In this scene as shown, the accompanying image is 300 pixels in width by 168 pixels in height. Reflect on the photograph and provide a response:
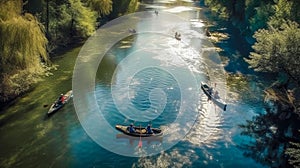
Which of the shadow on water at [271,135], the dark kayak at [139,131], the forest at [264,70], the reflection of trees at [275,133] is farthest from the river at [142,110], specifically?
the forest at [264,70]

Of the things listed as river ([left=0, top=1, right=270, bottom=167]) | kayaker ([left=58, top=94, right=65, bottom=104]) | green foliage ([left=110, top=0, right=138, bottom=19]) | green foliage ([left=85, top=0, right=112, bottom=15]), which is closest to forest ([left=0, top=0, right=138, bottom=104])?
river ([left=0, top=1, right=270, bottom=167])

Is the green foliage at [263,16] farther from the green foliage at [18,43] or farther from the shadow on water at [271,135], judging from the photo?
the green foliage at [18,43]

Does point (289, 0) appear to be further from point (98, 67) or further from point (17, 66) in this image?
point (17, 66)

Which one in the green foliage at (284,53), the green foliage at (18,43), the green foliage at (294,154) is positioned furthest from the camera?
the green foliage at (284,53)

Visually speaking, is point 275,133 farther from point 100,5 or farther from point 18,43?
point 100,5

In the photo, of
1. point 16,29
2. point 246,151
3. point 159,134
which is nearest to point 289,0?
point 246,151

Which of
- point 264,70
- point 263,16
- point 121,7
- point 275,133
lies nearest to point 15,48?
point 275,133

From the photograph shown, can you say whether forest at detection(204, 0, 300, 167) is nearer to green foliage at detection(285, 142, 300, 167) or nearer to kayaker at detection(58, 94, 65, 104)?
green foliage at detection(285, 142, 300, 167)
